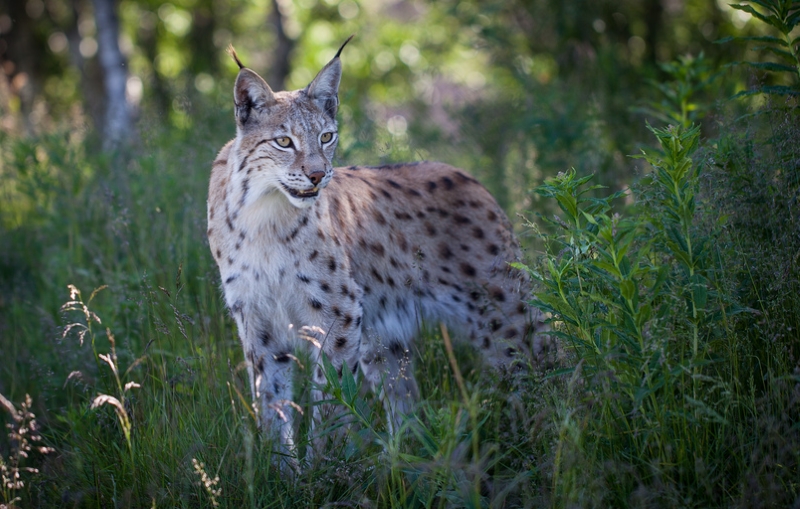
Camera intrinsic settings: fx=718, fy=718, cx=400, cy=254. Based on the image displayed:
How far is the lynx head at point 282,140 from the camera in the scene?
4094 millimetres

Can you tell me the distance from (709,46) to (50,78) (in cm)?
1684

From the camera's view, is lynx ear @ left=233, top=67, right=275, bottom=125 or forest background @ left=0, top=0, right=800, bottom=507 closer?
forest background @ left=0, top=0, right=800, bottom=507

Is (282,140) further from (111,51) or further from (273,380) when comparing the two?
(111,51)

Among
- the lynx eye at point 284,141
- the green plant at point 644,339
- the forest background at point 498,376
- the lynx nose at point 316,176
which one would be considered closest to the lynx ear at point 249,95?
the lynx eye at point 284,141

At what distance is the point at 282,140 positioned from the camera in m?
4.25

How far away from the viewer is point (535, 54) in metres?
10.7

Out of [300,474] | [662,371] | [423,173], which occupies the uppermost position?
[423,173]

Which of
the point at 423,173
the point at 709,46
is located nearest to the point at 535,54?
the point at 709,46

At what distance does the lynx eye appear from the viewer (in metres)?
4.24

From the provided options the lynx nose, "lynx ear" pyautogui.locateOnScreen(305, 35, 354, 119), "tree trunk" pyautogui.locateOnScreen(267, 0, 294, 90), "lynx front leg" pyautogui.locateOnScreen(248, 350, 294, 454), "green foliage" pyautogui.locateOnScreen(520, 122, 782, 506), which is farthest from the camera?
"tree trunk" pyautogui.locateOnScreen(267, 0, 294, 90)

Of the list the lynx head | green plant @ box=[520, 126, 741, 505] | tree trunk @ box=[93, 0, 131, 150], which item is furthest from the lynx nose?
tree trunk @ box=[93, 0, 131, 150]

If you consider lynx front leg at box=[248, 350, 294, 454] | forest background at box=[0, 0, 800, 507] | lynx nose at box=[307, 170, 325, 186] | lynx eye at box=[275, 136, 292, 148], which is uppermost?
lynx eye at box=[275, 136, 292, 148]

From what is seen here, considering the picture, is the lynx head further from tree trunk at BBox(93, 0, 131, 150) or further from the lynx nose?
tree trunk at BBox(93, 0, 131, 150)

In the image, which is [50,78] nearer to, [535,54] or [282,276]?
[535,54]
